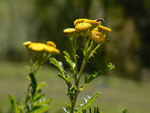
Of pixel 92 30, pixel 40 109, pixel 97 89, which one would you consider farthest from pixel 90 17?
pixel 40 109

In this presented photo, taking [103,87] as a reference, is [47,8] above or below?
above

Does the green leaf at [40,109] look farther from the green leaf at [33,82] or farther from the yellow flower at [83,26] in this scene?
the yellow flower at [83,26]

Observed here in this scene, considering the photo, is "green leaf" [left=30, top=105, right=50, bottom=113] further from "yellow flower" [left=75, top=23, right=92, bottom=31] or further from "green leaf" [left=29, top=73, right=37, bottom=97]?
"yellow flower" [left=75, top=23, right=92, bottom=31]

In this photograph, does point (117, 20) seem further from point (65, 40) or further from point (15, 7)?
point (15, 7)

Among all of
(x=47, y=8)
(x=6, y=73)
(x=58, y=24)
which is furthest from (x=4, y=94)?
(x=47, y=8)

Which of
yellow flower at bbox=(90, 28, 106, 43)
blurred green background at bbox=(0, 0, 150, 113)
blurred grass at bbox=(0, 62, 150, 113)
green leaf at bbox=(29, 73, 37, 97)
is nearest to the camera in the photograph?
green leaf at bbox=(29, 73, 37, 97)

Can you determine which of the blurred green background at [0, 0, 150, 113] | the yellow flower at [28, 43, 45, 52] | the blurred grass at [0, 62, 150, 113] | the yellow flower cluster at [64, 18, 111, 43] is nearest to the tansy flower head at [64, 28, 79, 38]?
the yellow flower cluster at [64, 18, 111, 43]

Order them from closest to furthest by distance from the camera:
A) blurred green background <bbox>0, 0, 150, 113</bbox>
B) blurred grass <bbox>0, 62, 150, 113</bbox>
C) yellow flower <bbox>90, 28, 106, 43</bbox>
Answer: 1. yellow flower <bbox>90, 28, 106, 43</bbox>
2. blurred grass <bbox>0, 62, 150, 113</bbox>
3. blurred green background <bbox>0, 0, 150, 113</bbox>

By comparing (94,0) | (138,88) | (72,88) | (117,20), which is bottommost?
(138,88)
